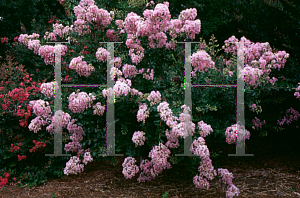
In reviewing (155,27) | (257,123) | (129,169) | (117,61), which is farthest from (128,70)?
(257,123)

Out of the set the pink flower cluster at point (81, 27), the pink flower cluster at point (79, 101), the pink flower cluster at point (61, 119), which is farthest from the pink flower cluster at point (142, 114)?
the pink flower cluster at point (81, 27)

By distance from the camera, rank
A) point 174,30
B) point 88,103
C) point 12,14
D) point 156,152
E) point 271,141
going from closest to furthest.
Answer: point 156,152, point 88,103, point 174,30, point 271,141, point 12,14

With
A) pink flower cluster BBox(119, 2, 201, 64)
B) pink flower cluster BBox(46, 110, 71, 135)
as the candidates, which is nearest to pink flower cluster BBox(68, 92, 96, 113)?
pink flower cluster BBox(46, 110, 71, 135)

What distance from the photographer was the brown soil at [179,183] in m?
2.89

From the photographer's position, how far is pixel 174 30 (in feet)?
9.89

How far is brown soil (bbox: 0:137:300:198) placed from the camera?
2895 mm

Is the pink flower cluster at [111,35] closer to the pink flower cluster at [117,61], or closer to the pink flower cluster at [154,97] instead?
the pink flower cluster at [117,61]

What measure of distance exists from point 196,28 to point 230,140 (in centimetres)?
119

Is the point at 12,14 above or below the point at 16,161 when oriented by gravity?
above

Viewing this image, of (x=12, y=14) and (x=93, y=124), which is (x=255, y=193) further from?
(x=12, y=14)

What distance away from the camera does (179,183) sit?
314cm

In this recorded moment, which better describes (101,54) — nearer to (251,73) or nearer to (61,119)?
(61,119)

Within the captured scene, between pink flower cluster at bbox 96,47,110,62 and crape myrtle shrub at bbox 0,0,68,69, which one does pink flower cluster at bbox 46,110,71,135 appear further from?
crape myrtle shrub at bbox 0,0,68,69

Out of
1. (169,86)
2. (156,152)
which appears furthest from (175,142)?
(169,86)
